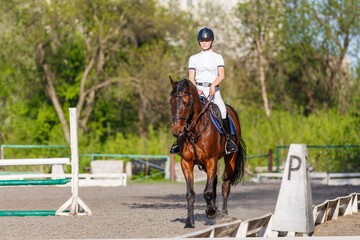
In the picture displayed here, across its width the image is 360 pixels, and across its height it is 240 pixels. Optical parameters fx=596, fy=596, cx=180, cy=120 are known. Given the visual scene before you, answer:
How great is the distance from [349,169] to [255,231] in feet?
65.3

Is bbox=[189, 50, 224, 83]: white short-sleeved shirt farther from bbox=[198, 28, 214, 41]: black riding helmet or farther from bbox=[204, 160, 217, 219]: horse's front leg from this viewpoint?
bbox=[204, 160, 217, 219]: horse's front leg

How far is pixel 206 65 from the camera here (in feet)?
32.2

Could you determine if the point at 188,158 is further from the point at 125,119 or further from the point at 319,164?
the point at 125,119

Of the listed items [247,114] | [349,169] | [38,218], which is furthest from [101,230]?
[247,114]

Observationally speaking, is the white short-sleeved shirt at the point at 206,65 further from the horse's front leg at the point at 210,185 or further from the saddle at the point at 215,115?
the horse's front leg at the point at 210,185

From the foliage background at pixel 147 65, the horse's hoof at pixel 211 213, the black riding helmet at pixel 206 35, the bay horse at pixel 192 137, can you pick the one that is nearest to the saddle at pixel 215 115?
the bay horse at pixel 192 137

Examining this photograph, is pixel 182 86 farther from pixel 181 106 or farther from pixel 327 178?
pixel 327 178

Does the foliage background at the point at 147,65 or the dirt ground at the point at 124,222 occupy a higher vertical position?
the foliage background at the point at 147,65

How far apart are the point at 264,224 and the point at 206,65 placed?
3.15m

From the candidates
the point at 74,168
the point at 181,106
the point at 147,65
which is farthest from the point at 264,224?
the point at 147,65

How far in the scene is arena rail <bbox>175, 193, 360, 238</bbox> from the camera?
6141 mm

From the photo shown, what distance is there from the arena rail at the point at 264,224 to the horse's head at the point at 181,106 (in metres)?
1.91

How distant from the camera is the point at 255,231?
23.9 feet

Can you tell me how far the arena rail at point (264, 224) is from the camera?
20.1 ft
